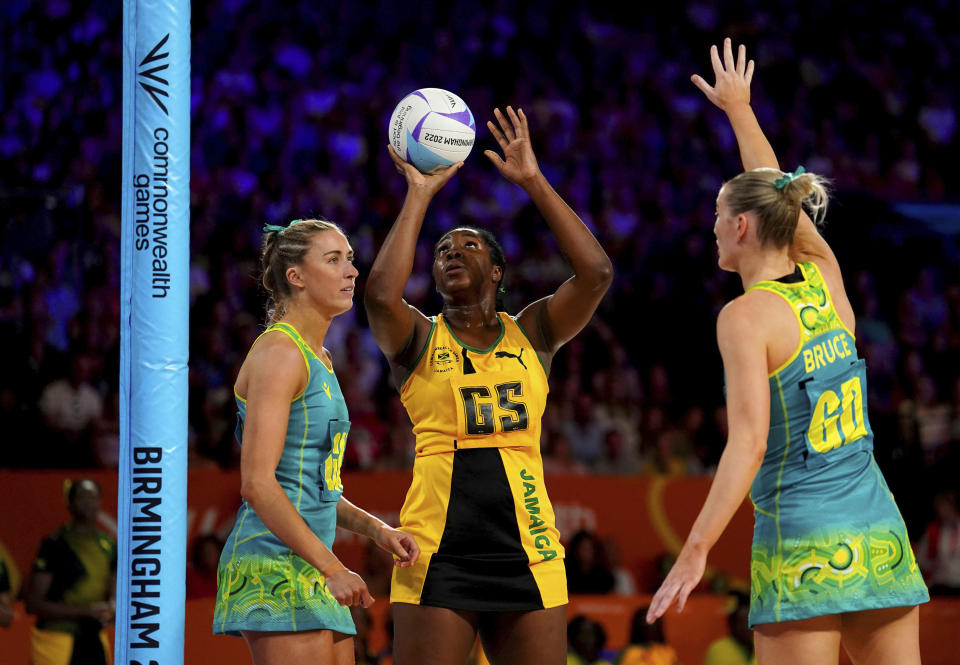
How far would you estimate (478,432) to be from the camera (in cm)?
409

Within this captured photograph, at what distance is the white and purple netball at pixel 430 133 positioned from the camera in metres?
4.39

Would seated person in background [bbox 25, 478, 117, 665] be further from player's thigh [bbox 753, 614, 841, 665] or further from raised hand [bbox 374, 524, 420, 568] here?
player's thigh [bbox 753, 614, 841, 665]

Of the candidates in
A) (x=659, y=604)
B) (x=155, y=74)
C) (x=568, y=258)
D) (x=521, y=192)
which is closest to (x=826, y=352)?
(x=659, y=604)

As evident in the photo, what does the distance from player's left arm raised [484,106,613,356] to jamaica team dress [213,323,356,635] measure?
100cm

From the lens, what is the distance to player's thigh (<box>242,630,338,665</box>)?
3434mm

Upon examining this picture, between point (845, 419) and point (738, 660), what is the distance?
15.3ft

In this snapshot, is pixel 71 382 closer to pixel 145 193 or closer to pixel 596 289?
pixel 145 193

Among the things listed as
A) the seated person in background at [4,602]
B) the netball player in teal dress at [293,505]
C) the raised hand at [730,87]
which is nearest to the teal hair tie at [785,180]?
the raised hand at [730,87]

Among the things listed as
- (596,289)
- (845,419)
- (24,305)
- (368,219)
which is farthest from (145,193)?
(368,219)

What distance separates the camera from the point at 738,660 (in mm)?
7430

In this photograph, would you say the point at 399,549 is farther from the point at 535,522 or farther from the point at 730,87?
the point at 730,87

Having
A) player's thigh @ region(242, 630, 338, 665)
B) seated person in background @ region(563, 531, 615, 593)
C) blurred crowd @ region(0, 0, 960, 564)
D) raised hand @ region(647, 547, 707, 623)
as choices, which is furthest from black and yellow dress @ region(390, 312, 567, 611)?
blurred crowd @ region(0, 0, 960, 564)

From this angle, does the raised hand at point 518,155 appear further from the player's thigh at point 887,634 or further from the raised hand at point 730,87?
the player's thigh at point 887,634

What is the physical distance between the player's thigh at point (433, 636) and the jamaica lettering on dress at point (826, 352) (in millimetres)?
1535
